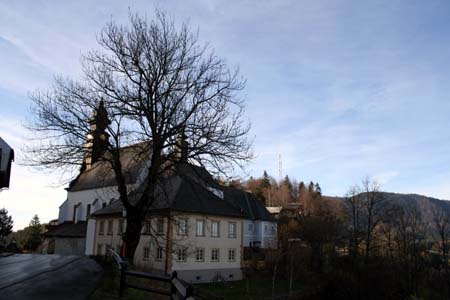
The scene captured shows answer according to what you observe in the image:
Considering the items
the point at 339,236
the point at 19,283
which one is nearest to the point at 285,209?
the point at 339,236

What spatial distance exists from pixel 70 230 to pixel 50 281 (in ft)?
141

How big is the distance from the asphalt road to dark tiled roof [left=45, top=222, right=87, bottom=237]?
3600cm

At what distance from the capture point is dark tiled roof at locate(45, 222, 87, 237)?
50.2m

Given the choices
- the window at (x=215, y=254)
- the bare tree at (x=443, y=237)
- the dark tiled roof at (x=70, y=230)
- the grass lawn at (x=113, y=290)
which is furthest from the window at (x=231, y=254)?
the grass lawn at (x=113, y=290)

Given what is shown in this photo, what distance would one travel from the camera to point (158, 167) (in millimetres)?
18234

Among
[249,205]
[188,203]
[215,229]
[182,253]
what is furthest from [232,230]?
[249,205]

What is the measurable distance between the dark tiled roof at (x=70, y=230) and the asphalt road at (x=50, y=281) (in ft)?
118

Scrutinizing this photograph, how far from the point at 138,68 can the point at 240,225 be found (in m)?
28.6

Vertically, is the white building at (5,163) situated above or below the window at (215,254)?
above

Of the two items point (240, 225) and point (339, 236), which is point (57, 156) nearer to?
point (240, 225)

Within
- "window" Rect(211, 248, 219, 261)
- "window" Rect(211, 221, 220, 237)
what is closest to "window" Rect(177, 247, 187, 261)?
"window" Rect(211, 248, 219, 261)

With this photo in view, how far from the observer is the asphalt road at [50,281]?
385 inches

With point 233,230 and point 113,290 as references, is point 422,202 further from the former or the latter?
point 113,290

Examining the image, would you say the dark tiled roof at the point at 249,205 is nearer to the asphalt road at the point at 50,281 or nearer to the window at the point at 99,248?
the window at the point at 99,248
